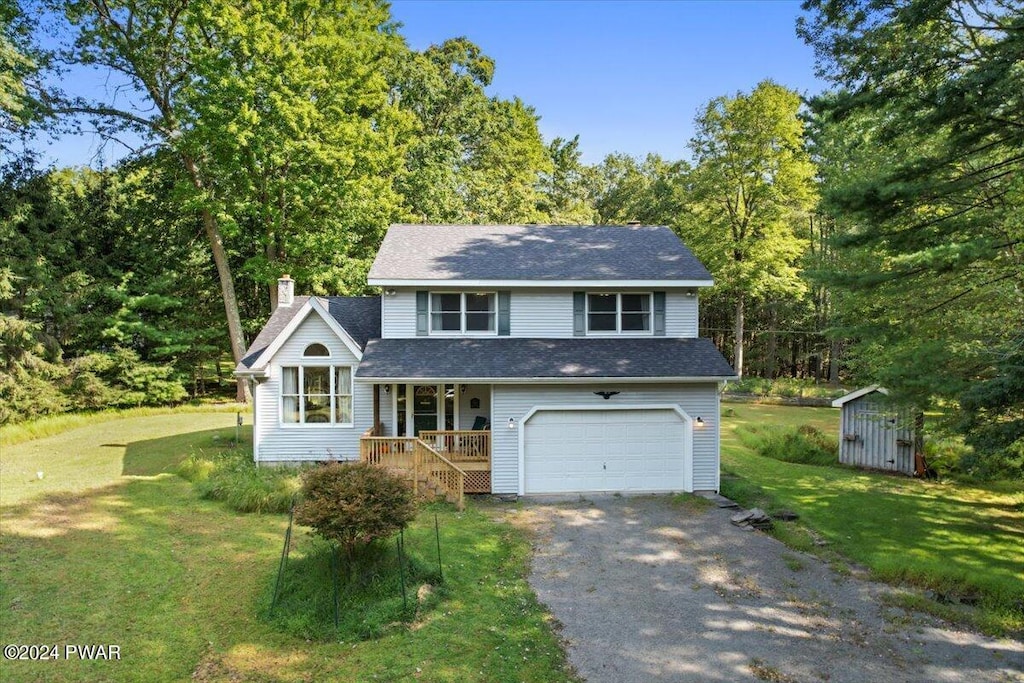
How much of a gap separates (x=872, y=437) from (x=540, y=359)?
1183cm

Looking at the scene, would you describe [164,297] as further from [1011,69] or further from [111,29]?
[1011,69]

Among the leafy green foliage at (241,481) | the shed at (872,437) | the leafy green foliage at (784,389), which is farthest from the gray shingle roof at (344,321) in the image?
the leafy green foliage at (784,389)

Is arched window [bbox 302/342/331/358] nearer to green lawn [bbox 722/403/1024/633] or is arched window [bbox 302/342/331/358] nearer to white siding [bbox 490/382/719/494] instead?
white siding [bbox 490/382/719/494]

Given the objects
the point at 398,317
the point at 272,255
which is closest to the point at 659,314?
the point at 398,317

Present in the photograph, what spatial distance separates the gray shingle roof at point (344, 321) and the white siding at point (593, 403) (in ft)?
16.1

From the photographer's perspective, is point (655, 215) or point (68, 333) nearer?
point (68, 333)

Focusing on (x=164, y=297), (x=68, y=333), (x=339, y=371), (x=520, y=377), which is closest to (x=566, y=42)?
(x=520, y=377)

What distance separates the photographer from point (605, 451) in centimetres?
1394

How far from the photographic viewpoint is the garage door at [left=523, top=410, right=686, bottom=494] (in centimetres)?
1388

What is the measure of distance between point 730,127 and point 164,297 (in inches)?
1249

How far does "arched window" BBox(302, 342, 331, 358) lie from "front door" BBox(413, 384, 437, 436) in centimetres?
278

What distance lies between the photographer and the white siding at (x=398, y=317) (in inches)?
600

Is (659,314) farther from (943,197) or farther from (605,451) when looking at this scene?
(943,197)

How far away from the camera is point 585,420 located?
45.7 feet
